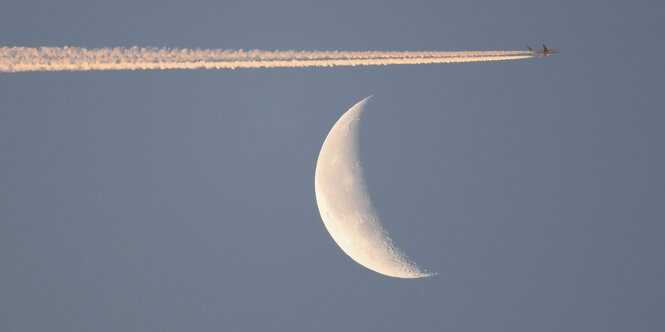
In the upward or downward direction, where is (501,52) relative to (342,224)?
upward

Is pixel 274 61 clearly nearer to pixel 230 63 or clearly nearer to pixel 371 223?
pixel 230 63

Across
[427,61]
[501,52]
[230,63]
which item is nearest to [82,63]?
[230,63]

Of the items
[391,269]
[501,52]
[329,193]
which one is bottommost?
[391,269]

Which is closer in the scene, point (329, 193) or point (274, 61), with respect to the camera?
point (274, 61)

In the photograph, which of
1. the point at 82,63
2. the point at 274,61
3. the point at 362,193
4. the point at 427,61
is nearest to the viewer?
the point at 82,63

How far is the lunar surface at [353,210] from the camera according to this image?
217ft

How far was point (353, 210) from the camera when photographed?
217 ft

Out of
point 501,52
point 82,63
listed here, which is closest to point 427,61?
point 501,52

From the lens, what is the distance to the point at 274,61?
180 ft

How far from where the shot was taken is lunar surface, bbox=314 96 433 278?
66.0 m

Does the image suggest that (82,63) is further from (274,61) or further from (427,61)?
(427,61)

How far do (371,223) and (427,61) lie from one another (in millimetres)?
12469

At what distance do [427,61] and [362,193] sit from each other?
11.0 m

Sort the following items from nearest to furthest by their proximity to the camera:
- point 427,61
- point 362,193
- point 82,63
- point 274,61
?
point 82,63 < point 274,61 < point 427,61 < point 362,193
